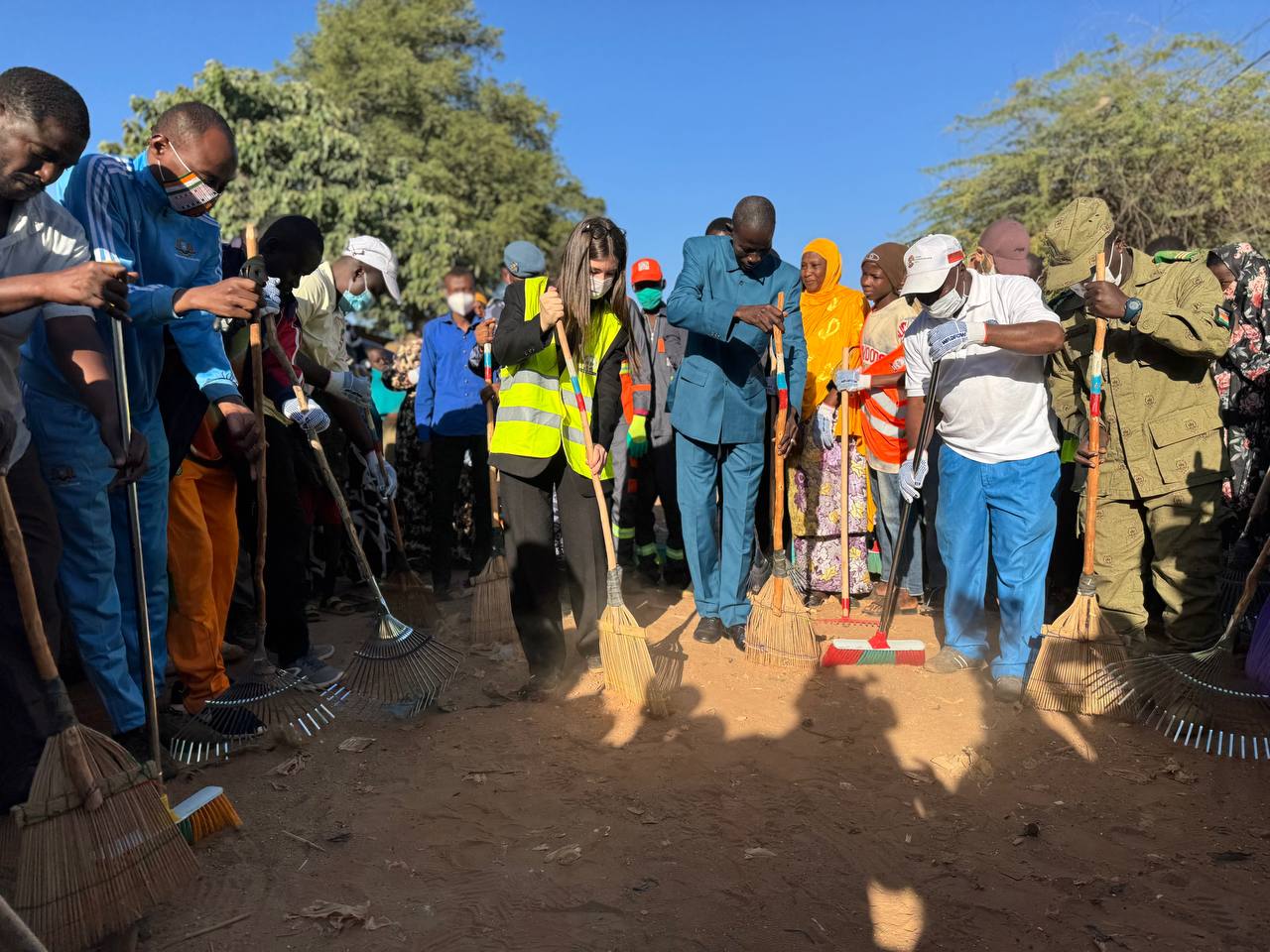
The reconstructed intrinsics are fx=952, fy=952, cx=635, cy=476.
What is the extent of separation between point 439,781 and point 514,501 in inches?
51.3

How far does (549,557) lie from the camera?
445 cm

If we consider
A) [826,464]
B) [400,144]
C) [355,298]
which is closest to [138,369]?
[355,298]

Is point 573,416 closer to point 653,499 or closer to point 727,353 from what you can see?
point 727,353

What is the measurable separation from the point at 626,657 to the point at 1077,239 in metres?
2.97

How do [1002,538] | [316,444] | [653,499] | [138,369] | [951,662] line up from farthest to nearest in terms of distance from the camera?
1. [653,499]
2. [951,662]
3. [1002,538]
4. [316,444]
5. [138,369]

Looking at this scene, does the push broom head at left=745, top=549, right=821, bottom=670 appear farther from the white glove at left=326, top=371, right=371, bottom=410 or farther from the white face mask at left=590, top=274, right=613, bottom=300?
the white glove at left=326, top=371, right=371, bottom=410

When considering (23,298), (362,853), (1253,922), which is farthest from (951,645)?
(23,298)

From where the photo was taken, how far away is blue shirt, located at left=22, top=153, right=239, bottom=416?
319 centimetres

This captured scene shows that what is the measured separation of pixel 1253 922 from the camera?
281 centimetres

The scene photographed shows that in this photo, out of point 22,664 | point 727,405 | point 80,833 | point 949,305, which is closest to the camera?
point 80,833

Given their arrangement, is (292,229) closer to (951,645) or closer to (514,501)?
(514,501)

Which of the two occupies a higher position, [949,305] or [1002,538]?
[949,305]

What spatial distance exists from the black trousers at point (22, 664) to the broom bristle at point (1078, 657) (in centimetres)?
391

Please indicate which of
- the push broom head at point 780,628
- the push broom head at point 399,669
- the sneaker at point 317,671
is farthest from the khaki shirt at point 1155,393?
the sneaker at point 317,671
